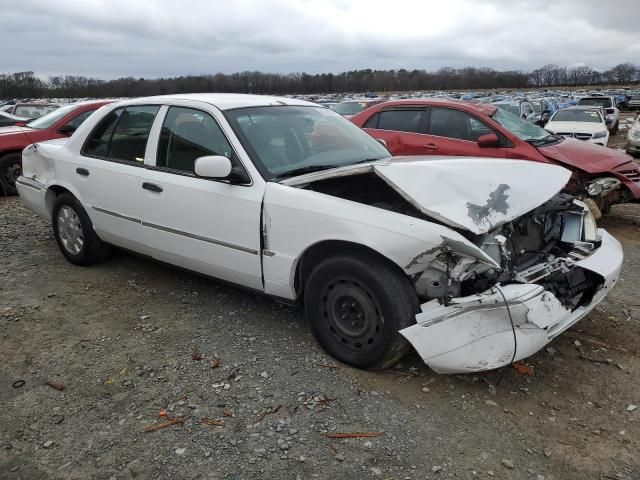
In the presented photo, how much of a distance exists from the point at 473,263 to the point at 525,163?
1.33 metres

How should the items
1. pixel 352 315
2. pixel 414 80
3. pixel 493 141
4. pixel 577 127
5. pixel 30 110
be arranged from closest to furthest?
pixel 352 315
pixel 493 141
pixel 577 127
pixel 30 110
pixel 414 80

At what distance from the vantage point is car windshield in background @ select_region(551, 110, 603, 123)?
14.1m

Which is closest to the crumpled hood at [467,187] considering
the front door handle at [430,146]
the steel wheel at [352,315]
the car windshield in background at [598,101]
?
the steel wheel at [352,315]

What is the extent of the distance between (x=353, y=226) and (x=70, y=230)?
3.35 metres

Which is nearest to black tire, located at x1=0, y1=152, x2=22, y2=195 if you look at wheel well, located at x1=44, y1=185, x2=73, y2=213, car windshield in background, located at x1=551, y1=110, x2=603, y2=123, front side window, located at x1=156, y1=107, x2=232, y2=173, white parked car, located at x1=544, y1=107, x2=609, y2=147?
wheel well, located at x1=44, y1=185, x2=73, y2=213

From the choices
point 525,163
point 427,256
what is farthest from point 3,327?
point 525,163

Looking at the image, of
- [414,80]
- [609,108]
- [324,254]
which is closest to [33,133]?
[324,254]

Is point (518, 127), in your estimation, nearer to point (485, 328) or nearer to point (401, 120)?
point (401, 120)

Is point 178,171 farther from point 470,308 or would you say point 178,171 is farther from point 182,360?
point 470,308

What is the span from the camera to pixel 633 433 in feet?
8.66

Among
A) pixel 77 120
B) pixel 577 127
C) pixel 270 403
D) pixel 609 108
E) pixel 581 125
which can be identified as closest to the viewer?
pixel 270 403

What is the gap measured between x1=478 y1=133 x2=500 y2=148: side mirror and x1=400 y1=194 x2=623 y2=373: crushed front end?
137 inches

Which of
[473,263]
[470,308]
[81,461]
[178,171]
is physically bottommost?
[81,461]

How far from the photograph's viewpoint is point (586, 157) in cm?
667
